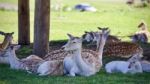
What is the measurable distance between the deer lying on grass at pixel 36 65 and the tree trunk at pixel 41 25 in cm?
80

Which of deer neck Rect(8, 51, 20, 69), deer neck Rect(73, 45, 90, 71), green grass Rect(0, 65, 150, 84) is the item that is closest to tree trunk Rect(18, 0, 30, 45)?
deer neck Rect(8, 51, 20, 69)

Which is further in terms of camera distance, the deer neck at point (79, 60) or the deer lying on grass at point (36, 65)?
the deer lying on grass at point (36, 65)

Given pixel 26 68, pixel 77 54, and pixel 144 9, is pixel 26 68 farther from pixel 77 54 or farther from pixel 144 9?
pixel 144 9

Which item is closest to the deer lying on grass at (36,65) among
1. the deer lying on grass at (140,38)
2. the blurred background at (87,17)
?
the deer lying on grass at (140,38)

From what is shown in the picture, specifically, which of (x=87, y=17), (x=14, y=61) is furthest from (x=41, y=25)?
(x=87, y=17)

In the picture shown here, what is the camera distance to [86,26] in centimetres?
2473

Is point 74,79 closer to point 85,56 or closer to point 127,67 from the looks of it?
point 85,56

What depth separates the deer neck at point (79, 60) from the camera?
913 cm

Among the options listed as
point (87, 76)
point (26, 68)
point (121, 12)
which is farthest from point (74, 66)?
point (121, 12)

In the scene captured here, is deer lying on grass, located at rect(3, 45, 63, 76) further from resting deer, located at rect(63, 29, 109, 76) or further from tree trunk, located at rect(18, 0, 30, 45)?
tree trunk, located at rect(18, 0, 30, 45)

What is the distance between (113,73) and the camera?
9.78 metres

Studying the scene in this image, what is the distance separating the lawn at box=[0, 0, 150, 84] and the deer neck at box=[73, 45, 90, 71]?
0.72 feet

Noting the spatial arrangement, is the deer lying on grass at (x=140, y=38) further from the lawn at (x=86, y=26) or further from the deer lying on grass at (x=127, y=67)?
the deer lying on grass at (x=127, y=67)

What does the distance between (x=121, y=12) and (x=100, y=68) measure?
877 inches
